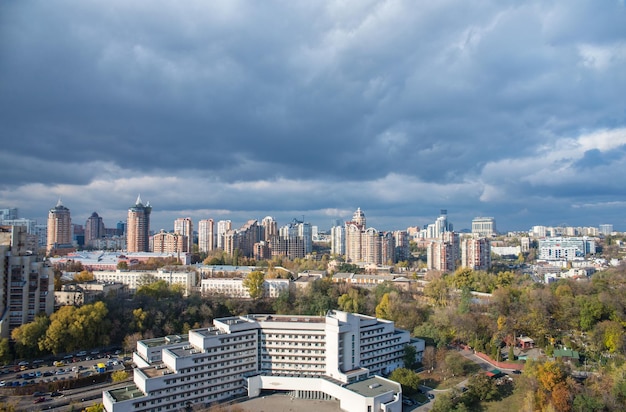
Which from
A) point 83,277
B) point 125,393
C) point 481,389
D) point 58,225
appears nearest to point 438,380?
point 481,389

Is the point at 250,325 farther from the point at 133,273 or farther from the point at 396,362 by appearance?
the point at 133,273

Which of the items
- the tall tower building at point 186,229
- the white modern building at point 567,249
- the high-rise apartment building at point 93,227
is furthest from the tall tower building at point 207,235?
the white modern building at point 567,249

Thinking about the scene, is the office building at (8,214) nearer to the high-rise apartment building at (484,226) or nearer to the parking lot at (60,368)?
the parking lot at (60,368)

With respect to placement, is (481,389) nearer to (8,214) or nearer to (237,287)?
(237,287)

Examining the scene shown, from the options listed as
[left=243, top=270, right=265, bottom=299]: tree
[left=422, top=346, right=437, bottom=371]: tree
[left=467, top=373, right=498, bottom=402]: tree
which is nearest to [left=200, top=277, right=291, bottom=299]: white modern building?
[left=243, top=270, right=265, bottom=299]: tree

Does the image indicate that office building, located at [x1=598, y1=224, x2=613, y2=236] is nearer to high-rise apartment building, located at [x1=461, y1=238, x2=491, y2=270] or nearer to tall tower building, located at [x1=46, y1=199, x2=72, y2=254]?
high-rise apartment building, located at [x1=461, y1=238, x2=491, y2=270]

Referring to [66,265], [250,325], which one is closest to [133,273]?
[66,265]
